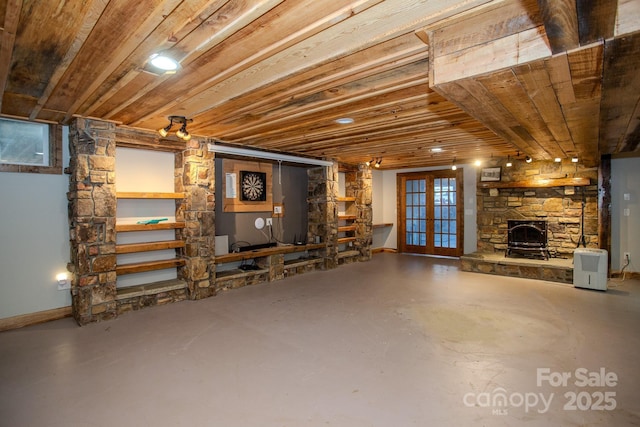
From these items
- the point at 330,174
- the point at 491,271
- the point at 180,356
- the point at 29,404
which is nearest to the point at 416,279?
the point at 491,271

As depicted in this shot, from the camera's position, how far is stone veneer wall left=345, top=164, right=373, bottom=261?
7.20 m

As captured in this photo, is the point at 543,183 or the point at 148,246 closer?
the point at 148,246

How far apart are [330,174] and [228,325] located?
3.77 m

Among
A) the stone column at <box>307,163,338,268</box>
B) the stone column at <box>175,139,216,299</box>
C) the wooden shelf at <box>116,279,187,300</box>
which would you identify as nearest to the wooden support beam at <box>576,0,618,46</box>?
the stone column at <box>175,139,216,299</box>

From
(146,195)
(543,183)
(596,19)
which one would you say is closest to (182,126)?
(146,195)

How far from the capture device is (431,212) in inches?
315

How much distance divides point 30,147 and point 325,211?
4.39 meters

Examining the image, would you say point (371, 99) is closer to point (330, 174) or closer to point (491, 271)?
point (330, 174)

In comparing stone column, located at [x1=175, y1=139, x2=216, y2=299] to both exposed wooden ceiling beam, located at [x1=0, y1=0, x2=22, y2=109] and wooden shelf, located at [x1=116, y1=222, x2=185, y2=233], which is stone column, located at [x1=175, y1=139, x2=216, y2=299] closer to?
wooden shelf, located at [x1=116, y1=222, x2=185, y2=233]

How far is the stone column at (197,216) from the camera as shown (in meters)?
4.36

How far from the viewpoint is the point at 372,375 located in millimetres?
2395

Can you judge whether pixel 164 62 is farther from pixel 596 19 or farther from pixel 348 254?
pixel 348 254

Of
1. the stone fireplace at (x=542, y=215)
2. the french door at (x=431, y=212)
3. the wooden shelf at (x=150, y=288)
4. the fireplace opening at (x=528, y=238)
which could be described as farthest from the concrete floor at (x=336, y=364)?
the french door at (x=431, y=212)

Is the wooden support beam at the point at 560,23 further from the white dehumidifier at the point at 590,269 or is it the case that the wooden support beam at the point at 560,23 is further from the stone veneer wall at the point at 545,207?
the stone veneer wall at the point at 545,207
